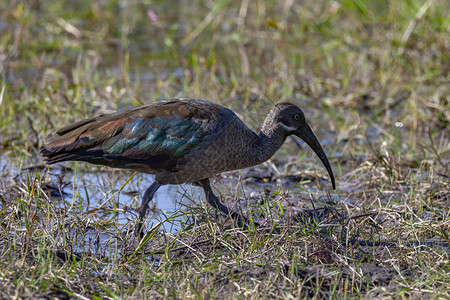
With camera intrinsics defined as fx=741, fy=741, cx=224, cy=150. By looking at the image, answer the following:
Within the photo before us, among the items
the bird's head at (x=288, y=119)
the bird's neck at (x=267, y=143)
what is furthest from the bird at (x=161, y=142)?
the bird's head at (x=288, y=119)

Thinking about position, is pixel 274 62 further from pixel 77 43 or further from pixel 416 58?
pixel 77 43

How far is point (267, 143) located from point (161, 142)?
82 cm

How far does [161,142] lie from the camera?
198 inches

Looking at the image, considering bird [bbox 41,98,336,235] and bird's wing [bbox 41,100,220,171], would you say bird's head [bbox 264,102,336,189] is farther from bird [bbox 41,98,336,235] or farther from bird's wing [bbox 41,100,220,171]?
bird's wing [bbox 41,100,220,171]

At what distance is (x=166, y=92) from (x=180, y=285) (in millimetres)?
4386

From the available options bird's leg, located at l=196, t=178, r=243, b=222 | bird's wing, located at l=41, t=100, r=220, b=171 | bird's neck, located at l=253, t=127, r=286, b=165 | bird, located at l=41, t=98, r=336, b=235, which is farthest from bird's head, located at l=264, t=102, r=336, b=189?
bird's leg, located at l=196, t=178, r=243, b=222

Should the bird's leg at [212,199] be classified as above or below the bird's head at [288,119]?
below

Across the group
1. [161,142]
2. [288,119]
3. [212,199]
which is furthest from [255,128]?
[161,142]

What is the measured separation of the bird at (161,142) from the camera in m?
5.01

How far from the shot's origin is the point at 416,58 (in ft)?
29.1

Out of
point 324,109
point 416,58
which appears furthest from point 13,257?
point 416,58

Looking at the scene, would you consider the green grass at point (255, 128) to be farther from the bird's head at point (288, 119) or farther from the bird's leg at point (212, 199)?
the bird's head at point (288, 119)

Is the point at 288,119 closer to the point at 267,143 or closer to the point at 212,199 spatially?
the point at 267,143

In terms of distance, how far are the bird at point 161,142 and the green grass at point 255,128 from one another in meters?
0.27
